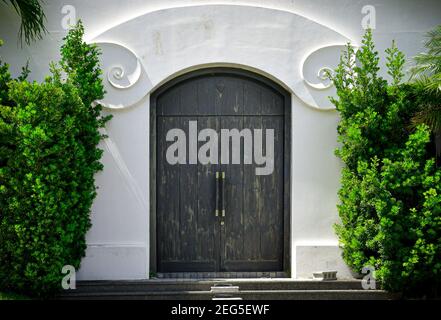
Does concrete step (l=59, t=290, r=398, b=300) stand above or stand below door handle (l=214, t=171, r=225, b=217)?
below

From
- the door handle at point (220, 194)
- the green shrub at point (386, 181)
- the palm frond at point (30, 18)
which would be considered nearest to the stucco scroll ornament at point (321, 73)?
the green shrub at point (386, 181)

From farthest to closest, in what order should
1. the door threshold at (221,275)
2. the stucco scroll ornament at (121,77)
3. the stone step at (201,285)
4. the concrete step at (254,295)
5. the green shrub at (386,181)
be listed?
1. the door threshold at (221,275)
2. the stucco scroll ornament at (121,77)
3. the stone step at (201,285)
4. the concrete step at (254,295)
5. the green shrub at (386,181)

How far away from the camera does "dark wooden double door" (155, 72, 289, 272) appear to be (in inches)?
357

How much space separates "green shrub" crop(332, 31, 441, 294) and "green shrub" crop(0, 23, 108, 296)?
3.52m

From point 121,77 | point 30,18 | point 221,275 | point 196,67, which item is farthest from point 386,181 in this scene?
point 30,18

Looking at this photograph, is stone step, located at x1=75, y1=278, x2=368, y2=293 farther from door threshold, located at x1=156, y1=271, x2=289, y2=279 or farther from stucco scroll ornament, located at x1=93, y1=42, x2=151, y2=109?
stucco scroll ornament, located at x1=93, y1=42, x2=151, y2=109

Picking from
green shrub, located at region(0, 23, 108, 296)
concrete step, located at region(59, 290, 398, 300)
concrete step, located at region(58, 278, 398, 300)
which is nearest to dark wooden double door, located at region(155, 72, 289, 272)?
concrete step, located at region(58, 278, 398, 300)

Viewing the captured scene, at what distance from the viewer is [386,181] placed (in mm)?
8039

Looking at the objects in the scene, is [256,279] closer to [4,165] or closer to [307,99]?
[307,99]

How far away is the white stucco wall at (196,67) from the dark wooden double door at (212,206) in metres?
0.29

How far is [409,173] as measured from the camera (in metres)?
8.10

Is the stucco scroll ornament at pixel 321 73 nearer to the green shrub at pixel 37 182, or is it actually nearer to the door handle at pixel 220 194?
the door handle at pixel 220 194

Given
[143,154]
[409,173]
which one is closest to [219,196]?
[143,154]

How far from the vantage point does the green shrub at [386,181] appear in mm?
7973
